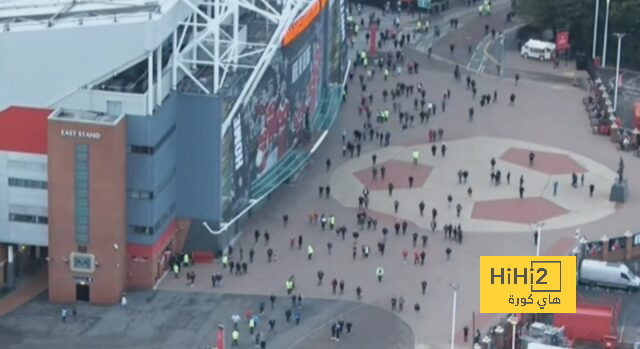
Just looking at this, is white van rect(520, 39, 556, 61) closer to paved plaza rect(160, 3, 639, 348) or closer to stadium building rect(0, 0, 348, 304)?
paved plaza rect(160, 3, 639, 348)

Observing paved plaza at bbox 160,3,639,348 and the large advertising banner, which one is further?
the large advertising banner

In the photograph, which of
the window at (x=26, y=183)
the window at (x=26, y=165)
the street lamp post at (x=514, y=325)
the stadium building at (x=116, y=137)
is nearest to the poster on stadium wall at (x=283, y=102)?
the stadium building at (x=116, y=137)

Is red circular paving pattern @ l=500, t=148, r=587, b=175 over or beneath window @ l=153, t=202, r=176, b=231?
beneath

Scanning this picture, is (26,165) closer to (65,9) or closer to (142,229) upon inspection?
(142,229)

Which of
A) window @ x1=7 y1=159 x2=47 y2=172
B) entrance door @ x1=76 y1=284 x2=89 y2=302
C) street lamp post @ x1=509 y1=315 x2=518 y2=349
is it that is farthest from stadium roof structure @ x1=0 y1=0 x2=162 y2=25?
street lamp post @ x1=509 y1=315 x2=518 y2=349

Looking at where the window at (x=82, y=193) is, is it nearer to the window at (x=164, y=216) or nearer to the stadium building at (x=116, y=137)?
the stadium building at (x=116, y=137)

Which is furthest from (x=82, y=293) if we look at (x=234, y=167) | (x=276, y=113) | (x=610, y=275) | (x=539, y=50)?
(x=539, y=50)
